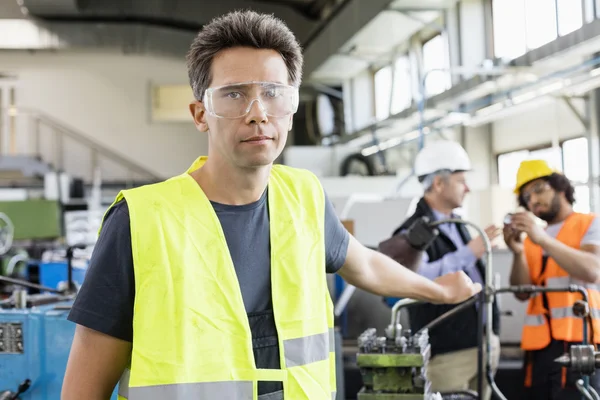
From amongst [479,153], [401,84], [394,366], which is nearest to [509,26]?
[479,153]

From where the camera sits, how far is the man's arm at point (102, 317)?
1229mm

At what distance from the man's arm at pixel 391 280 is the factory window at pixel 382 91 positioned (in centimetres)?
720

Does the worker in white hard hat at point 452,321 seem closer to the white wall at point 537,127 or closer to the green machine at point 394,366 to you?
the green machine at point 394,366

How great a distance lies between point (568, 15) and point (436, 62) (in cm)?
240

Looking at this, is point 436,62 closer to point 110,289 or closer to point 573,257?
point 573,257

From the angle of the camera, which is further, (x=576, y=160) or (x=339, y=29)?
(x=339, y=29)

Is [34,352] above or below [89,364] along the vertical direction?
below

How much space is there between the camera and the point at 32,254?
8.77 metres

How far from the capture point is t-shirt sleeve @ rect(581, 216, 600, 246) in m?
2.93

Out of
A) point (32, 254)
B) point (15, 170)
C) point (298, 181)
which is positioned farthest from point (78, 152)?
point (298, 181)

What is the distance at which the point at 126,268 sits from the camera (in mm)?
1250

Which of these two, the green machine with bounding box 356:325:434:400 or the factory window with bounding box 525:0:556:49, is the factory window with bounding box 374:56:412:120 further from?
the green machine with bounding box 356:325:434:400

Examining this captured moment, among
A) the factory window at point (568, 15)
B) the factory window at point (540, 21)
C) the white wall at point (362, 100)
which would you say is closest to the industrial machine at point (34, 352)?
the factory window at point (568, 15)

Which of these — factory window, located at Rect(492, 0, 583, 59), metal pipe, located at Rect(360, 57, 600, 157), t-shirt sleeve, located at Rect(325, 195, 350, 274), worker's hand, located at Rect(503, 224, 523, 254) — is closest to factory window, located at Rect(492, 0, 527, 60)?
factory window, located at Rect(492, 0, 583, 59)
